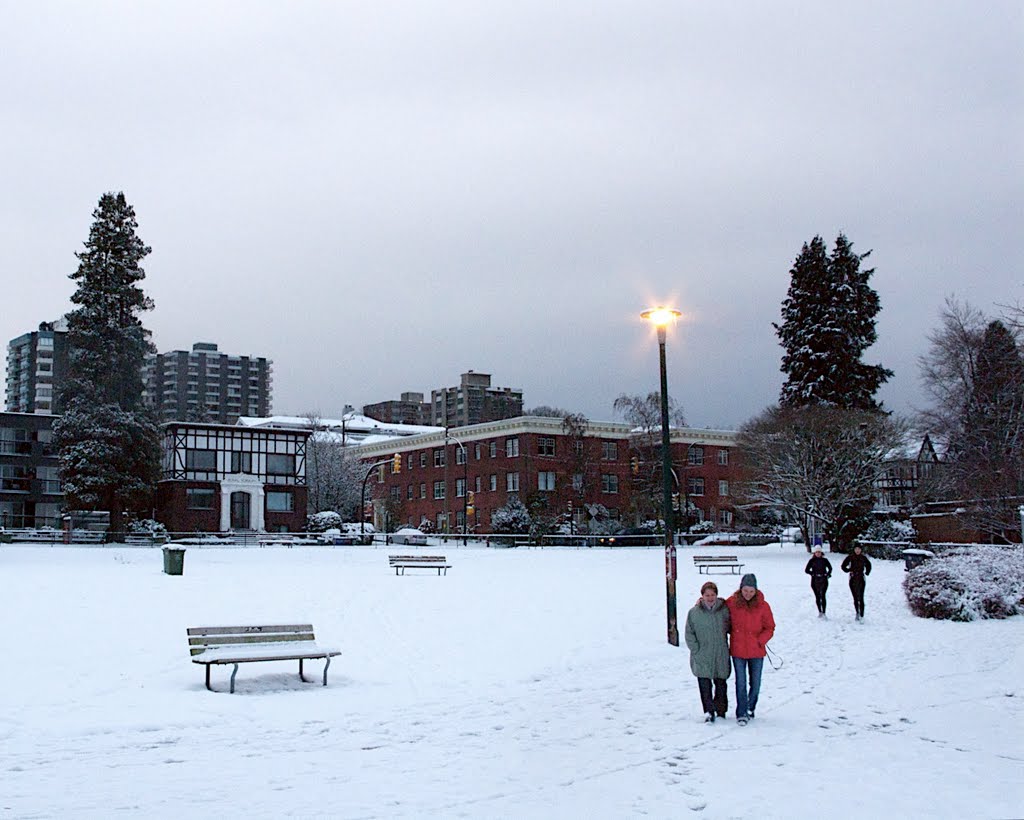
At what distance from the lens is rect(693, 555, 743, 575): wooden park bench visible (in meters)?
42.6

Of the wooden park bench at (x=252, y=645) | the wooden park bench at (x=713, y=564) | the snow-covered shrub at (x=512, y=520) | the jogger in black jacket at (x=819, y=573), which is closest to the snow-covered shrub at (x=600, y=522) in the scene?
the snow-covered shrub at (x=512, y=520)

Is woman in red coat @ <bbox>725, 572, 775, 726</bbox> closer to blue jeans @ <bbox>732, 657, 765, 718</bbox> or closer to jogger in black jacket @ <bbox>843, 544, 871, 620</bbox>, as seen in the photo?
blue jeans @ <bbox>732, 657, 765, 718</bbox>

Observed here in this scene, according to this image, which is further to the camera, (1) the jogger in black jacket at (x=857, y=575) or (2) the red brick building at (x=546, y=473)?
(2) the red brick building at (x=546, y=473)

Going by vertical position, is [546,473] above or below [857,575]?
above

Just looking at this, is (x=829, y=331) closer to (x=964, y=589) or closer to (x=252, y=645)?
(x=964, y=589)

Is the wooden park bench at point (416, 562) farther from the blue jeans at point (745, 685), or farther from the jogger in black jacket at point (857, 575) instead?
the blue jeans at point (745, 685)

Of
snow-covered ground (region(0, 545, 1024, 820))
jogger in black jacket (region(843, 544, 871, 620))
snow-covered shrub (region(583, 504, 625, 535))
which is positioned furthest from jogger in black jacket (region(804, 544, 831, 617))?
snow-covered shrub (region(583, 504, 625, 535))

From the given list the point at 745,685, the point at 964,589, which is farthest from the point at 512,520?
the point at 745,685

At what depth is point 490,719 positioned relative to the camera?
12742 millimetres

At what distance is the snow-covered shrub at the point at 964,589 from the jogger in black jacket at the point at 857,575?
165 centimetres

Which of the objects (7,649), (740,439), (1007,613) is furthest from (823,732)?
(740,439)

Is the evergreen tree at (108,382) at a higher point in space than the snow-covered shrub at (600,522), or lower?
higher

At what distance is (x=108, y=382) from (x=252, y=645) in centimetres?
4637

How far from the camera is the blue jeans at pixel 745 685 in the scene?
1210 cm
